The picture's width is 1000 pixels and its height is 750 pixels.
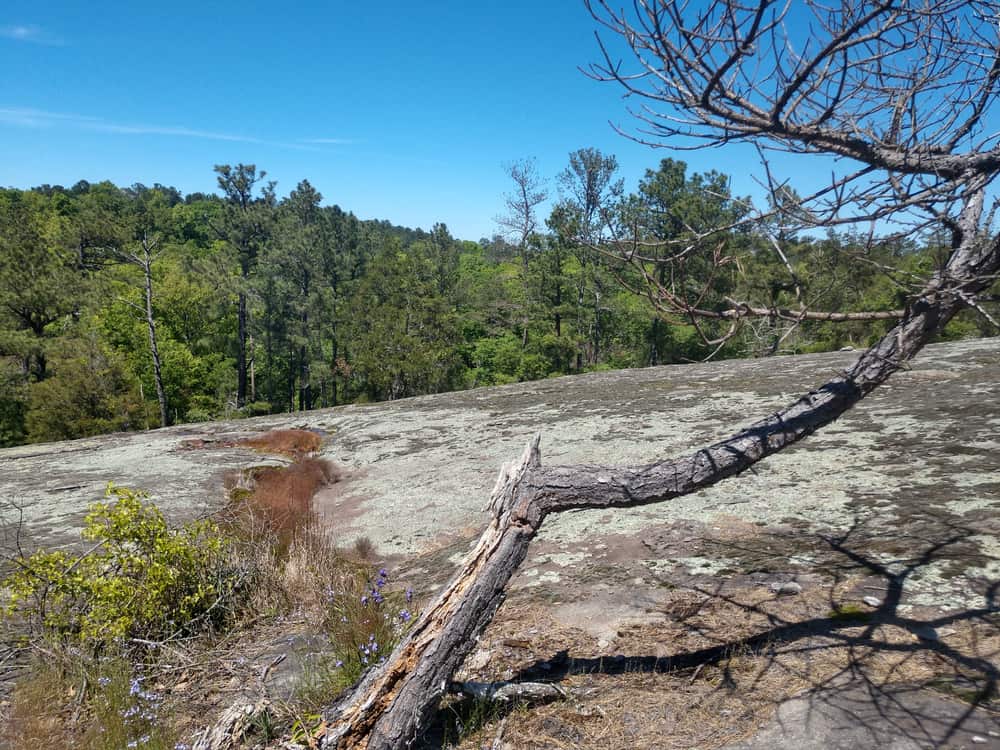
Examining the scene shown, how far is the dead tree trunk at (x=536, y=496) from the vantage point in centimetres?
238

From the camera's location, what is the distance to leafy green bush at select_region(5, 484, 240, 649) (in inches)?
128

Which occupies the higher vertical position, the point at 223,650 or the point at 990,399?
the point at 990,399

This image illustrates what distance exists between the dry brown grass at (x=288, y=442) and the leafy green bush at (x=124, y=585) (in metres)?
4.28

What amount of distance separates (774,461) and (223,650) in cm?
468

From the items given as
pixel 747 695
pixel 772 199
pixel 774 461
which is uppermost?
pixel 772 199

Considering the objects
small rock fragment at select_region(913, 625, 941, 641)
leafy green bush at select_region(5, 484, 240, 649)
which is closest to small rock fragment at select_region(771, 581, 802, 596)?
small rock fragment at select_region(913, 625, 941, 641)

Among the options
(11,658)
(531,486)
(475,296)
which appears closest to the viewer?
(531,486)

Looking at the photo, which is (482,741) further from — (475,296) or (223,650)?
(475,296)

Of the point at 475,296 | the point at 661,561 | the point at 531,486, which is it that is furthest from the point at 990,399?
the point at 475,296

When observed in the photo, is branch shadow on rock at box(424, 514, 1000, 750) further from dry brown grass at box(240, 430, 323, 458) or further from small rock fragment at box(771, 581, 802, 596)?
dry brown grass at box(240, 430, 323, 458)

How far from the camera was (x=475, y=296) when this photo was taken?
43.6 m

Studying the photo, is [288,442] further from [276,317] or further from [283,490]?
[276,317]

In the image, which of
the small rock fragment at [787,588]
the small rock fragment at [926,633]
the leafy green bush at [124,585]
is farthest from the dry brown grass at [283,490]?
the small rock fragment at [926,633]

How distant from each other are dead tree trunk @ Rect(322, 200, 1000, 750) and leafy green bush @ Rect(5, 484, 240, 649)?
1637 millimetres
